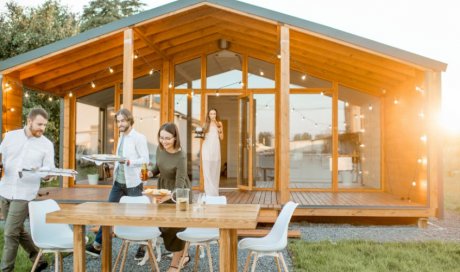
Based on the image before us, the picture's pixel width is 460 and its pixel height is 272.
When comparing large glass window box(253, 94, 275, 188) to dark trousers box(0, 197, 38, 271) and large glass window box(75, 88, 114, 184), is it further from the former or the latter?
dark trousers box(0, 197, 38, 271)

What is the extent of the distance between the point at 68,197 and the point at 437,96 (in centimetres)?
591

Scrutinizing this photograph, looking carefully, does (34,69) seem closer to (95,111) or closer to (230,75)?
(95,111)

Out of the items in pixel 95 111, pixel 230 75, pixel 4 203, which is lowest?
pixel 4 203

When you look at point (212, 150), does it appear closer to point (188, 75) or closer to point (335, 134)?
point (188, 75)

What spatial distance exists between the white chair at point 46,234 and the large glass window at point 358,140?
6338 mm

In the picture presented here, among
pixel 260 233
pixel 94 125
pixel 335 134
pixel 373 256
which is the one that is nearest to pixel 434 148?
pixel 335 134

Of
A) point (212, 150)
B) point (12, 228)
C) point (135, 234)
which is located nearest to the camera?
point (12, 228)

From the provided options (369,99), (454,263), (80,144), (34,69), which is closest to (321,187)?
(369,99)

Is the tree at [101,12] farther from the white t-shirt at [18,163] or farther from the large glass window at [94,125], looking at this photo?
the white t-shirt at [18,163]

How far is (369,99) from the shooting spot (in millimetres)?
9141

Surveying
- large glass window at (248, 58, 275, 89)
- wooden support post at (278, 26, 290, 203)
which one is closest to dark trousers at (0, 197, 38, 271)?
wooden support post at (278, 26, 290, 203)

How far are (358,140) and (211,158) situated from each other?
344 cm

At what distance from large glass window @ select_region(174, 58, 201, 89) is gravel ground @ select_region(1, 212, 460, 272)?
12.5 ft

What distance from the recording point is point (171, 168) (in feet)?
12.5
